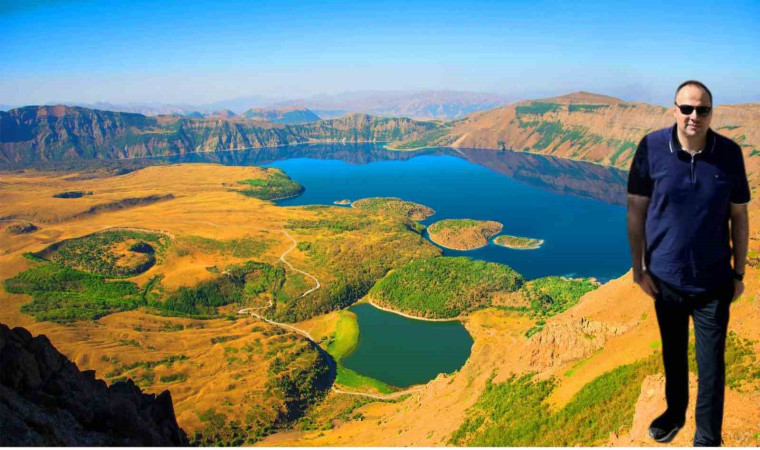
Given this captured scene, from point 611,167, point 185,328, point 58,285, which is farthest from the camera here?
point 611,167

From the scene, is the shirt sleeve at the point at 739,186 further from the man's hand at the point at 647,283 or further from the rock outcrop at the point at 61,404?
the rock outcrop at the point at 61,404

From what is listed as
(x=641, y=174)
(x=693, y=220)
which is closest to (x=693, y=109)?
(x=641, y=174)

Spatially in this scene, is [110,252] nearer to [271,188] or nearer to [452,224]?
[452,224]

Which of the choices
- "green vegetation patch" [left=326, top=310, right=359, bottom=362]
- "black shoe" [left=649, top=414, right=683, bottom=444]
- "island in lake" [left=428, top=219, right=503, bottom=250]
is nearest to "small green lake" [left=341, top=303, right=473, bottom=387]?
"green vegetation patch" [left=326, top=310, right=359, bottom=362]

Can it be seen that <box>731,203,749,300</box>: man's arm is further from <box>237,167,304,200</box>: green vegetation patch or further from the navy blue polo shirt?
<box>237,167,304,200</box>: green vegetation patch

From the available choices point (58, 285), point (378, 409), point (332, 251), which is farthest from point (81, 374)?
point (332, 251)

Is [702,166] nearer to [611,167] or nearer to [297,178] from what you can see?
[297,178]
